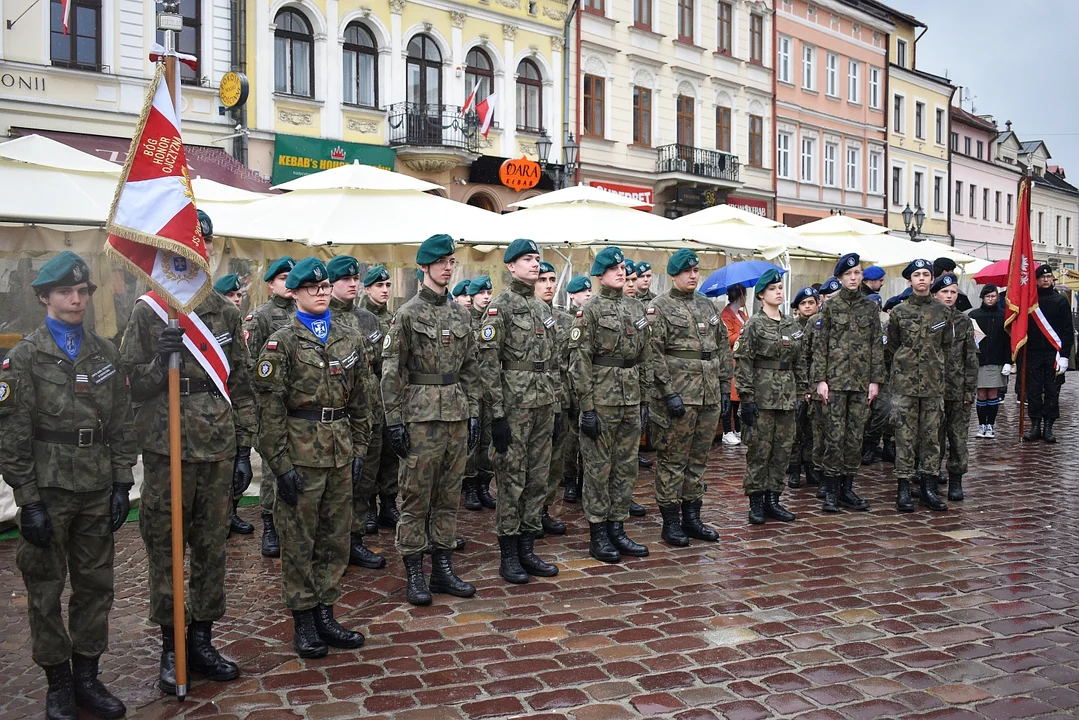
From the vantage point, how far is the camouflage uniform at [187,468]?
15.7 feet

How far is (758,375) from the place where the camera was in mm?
8047

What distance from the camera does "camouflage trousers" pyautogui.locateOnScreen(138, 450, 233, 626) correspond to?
187 inches

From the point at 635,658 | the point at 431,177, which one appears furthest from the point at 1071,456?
the point at 431,177

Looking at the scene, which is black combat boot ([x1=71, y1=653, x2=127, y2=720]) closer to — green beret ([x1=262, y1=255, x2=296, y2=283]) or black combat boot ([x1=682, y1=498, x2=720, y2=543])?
green beret ([x1=262, y1=255, x2=296, y2=283])

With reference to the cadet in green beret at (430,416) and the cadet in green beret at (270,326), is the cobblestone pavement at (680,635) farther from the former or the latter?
the cadet in green beret at (430,416)

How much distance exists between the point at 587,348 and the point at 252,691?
3392mm

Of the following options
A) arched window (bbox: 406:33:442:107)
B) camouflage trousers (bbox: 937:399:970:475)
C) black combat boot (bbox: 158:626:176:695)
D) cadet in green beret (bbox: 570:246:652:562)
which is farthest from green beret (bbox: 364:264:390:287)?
arched window (bbox: 406:33:442:107)

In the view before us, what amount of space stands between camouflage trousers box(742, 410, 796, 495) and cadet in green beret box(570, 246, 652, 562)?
128cm

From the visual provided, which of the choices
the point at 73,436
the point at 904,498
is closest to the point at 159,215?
the point at 73,436

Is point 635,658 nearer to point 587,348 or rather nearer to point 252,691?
point 252,691

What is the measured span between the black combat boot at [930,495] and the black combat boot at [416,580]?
16.1 ft

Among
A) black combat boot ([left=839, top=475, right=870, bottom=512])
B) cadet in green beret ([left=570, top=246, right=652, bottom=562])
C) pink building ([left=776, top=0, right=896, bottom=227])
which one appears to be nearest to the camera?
cadet in green beret ([left=570, top=246, right=652, bottom=562])

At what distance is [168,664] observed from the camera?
4.75 metres

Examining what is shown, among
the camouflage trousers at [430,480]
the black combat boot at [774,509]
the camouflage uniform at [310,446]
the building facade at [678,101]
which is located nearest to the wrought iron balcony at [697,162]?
the building facade at [678,101]
